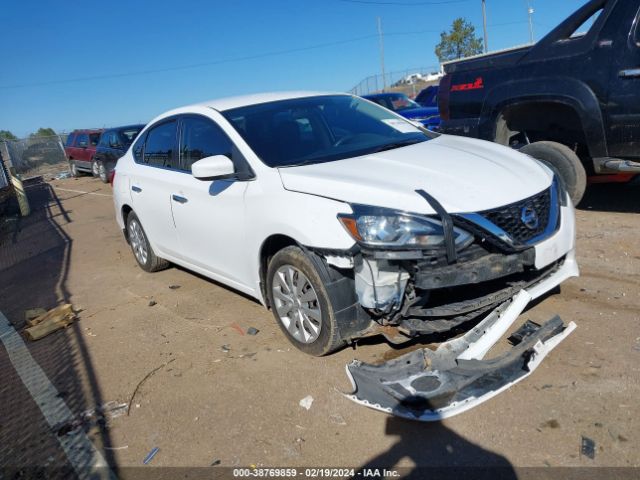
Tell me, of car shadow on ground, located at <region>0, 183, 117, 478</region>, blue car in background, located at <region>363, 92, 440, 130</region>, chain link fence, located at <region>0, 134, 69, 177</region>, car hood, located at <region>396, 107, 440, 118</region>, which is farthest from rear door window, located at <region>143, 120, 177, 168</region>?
chain link fence, located at <region>0, 134, 69, 177</region>

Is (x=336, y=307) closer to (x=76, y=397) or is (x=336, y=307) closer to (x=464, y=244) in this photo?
(x=464, y=244)

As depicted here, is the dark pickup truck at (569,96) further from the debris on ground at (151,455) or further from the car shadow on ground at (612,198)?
the debris on ground at (151,455)

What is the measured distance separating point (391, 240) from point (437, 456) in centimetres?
114

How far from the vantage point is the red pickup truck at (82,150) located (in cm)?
1886

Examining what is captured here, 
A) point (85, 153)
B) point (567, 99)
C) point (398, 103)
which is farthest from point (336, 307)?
point (85, 153)

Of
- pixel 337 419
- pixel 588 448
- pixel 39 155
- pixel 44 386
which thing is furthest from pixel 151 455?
pixel 39 155

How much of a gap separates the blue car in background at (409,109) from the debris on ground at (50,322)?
9.06 meters

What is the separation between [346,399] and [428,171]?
150 cm

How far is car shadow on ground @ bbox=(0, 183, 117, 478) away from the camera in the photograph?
3.02 meters

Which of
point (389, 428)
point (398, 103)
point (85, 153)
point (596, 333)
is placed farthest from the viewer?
point (85, 153)

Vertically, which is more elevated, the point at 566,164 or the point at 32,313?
the point at 566,164

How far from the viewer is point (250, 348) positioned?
3959mm

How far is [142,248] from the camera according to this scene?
5992mm

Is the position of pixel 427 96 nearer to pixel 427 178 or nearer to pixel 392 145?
pixel 392 145
